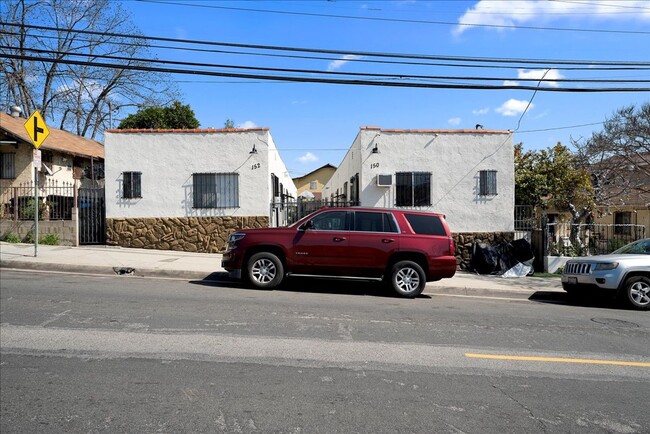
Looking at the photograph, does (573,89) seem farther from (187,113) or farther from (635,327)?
(187,113)

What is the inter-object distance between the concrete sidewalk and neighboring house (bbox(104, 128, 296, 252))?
1.47 metres

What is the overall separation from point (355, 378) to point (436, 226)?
6.10 meters

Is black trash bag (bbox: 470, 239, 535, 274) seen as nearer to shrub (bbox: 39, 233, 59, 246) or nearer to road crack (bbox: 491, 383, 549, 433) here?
road crack (bbox: 491, 383, 549, 433)

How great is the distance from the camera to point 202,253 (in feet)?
51.6

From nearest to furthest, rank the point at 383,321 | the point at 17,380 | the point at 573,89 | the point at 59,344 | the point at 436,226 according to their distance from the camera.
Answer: the point at 17,380 < the point at 59,344 < the point at 383,321 < the point at 436,226 < the point at 573,89

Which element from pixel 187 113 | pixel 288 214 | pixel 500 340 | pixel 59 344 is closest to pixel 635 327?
pixel 500 340

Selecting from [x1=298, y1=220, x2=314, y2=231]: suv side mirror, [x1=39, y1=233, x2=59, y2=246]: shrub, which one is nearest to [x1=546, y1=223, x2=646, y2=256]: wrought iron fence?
[x1=298, y1=220, x2=314, y2=231]: suv side mirror

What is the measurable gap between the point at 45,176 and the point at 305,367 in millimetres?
20912

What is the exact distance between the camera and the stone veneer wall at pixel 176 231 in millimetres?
15984

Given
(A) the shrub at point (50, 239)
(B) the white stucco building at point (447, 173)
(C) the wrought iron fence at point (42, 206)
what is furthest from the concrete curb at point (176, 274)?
(C) the wrought iron fence at point (42, 206)

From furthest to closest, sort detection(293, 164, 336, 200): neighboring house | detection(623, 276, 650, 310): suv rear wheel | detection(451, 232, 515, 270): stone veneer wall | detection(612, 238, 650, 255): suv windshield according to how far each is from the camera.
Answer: detection(293, 164, 336, 200): neighboring house < detection(451, 232, 515, 270): stone veneer wall < detection(612, 238, 650, 255): suv windshield < detection(623, 276, 650, 310): suv rear wheel

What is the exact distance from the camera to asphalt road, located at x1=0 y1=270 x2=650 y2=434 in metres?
3.88

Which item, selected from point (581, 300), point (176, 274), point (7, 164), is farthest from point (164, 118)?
point (581, 300)

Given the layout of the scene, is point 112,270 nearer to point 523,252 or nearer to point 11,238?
point 11,238
